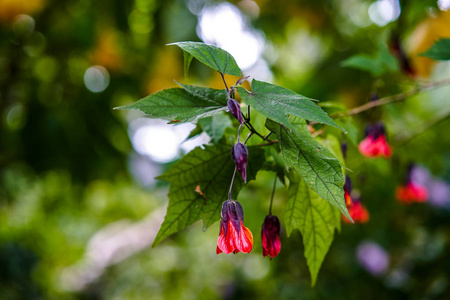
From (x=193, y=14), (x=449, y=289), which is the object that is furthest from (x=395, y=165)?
(x=193, y=14)

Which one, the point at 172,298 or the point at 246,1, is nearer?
the point at 246,1

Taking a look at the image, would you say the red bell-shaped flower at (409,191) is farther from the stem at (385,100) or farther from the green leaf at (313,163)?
the green leaf at (313,163)

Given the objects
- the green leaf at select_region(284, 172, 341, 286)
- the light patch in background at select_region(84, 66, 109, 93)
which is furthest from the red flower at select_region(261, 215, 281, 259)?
the light patch in background at select_region(84, 66, 109, 93)

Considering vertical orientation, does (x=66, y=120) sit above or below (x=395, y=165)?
above

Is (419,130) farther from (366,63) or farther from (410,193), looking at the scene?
(366,63)

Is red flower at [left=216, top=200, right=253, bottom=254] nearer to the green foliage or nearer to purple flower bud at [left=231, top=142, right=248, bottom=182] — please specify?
purple flower bud at [left=231, top=142, right=248, bottom=182]

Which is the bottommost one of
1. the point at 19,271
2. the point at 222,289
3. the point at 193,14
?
the point at 222,289

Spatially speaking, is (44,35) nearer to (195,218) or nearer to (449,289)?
(195,218)

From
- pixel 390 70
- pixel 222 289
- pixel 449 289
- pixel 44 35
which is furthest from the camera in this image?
pixel 222 289

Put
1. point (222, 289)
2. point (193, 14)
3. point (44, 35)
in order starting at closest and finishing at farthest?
point (193, 14)
point (44, 35)
point (222, 289)
